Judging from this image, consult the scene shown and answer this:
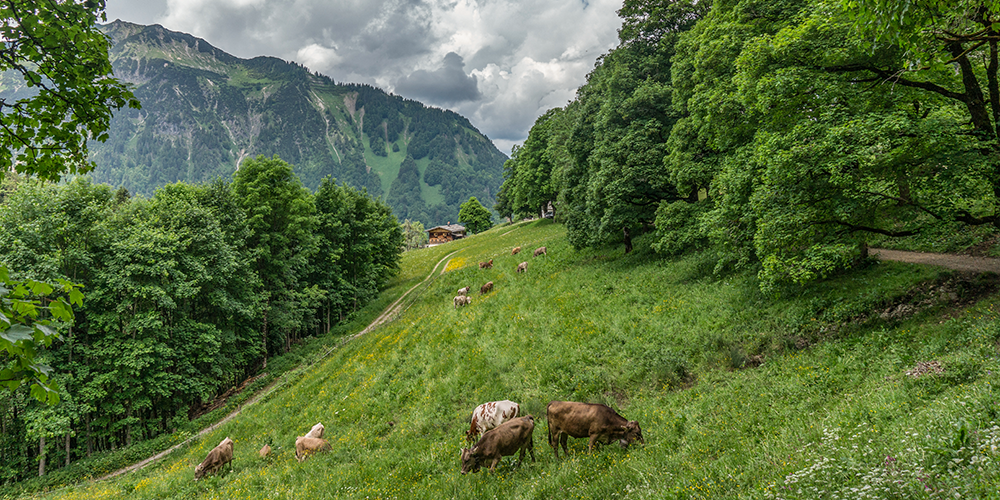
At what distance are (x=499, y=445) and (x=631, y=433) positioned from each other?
3338 mm

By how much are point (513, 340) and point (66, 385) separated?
77.3ft

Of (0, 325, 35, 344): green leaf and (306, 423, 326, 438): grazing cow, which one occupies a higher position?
(0, 325, 35, 344): green leaf

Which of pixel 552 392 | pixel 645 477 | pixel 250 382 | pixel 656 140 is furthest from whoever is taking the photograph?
pixel 250 382

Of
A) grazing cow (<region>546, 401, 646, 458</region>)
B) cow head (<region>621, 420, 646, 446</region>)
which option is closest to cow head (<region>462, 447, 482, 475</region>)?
grazing cow (<region>546, 401, 646, 458</region>)

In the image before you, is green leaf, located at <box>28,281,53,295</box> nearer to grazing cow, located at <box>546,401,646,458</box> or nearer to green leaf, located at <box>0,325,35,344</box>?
green leaf, located at <box>0,325,35,344</box>

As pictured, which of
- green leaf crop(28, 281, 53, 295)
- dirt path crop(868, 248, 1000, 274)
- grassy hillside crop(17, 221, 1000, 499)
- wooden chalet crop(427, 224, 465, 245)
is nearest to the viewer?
green leaf crop(28, 281, 53, 295)

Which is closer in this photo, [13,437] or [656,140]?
[13,437]

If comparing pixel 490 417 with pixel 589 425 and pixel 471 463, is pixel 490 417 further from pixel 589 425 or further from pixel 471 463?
pixel 589 425

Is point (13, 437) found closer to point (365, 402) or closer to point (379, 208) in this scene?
point (365, 402)

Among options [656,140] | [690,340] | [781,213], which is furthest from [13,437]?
[656,140]

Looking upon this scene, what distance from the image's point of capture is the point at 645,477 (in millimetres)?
7969

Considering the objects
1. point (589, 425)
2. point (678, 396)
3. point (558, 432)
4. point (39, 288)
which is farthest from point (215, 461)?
point (678, 396)

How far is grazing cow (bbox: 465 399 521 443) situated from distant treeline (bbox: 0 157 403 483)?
66.3 feet

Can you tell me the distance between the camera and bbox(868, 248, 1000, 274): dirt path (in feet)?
40.7
